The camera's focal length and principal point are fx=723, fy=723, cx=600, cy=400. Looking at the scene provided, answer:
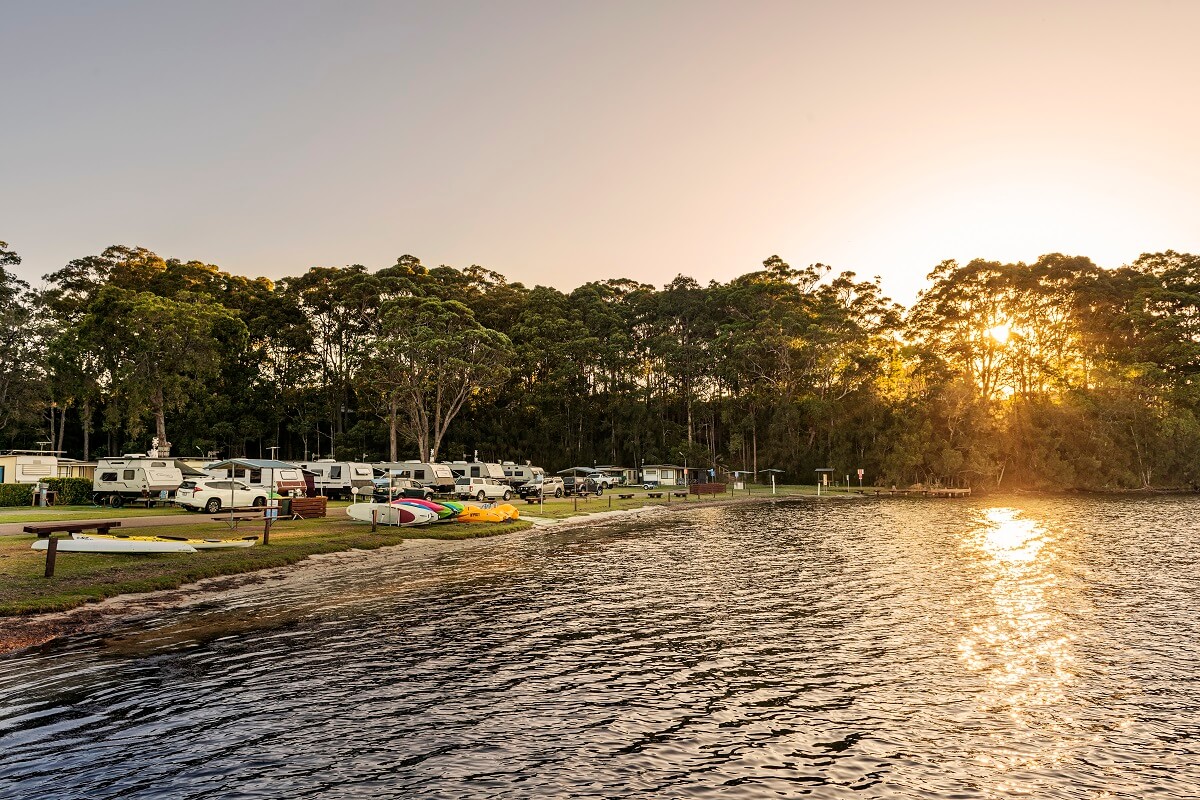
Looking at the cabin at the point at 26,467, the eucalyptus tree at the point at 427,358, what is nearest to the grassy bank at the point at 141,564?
the cabin at the point at 26,467

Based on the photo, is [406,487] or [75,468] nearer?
[75,468]

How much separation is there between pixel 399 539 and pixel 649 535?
13.4m

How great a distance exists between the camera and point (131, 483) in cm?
4706

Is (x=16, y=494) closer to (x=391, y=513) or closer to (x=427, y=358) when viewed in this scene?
(x=391, y=513)

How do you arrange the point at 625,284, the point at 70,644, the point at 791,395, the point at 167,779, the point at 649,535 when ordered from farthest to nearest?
the point at 625,284
the point at 791,395
the point at 649,535
the point at 70,644
the point at 167,779

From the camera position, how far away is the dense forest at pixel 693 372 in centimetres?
8250

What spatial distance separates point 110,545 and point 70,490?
95.6 ft

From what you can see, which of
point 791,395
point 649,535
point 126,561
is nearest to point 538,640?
point 126,561

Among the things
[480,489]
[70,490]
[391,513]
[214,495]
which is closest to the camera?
[391,513]

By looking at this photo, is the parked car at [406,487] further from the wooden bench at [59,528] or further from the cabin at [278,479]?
the wooden bench at [59,528]

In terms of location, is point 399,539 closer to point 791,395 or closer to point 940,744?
point 940,744

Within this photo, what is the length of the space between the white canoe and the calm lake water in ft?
19.5

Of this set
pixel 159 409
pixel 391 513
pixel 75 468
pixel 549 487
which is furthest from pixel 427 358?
pixel 391 513

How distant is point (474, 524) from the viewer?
4150cm
